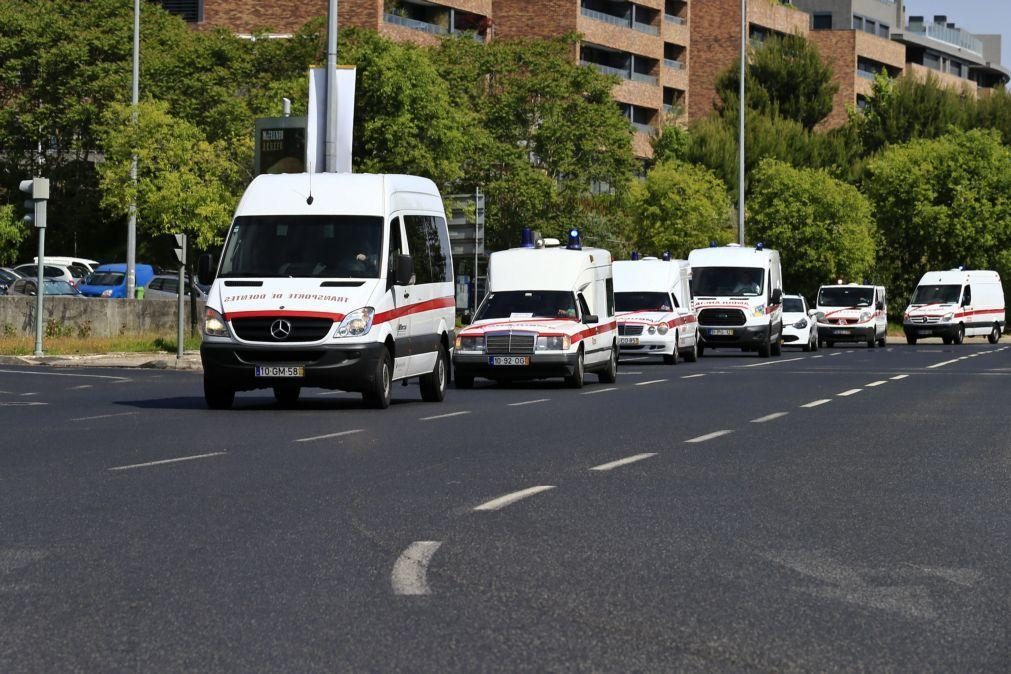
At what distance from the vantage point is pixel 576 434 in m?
17.0

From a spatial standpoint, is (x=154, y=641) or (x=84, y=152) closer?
(x=154, y=641)

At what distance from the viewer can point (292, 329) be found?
2027cm

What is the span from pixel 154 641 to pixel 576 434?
1068 cm

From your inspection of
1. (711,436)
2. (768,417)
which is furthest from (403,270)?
(711,436)

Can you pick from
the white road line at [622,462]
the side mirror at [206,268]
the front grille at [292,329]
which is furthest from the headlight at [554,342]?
the white road line at [622,462]

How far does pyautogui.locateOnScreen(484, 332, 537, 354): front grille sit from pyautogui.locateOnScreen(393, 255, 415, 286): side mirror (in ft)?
18.8

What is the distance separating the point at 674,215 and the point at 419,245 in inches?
1919

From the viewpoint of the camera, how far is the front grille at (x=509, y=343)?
2666 centimetres

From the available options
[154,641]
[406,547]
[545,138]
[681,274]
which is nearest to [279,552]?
[406,547]

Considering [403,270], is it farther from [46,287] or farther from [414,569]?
[46,287]

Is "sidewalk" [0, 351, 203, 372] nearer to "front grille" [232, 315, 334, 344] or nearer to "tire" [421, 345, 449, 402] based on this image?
"tire" [421, 345, 449, 402]

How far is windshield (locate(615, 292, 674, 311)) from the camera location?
124ft

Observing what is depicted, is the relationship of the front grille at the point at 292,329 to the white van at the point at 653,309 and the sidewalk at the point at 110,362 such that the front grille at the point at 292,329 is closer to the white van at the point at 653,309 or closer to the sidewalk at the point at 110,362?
the sidewalk at the point at 110,362

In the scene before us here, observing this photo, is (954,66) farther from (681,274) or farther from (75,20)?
(681,274)
